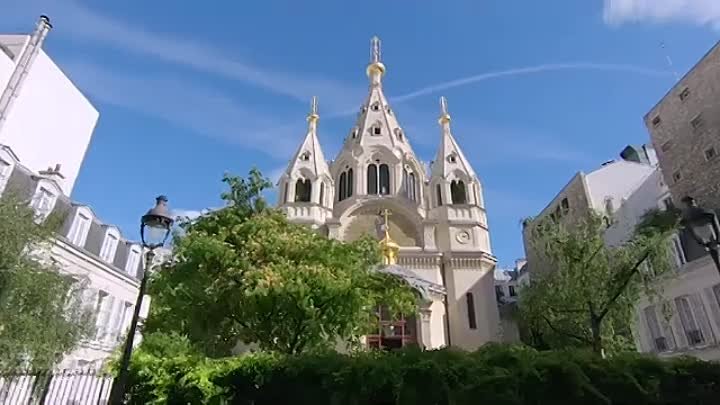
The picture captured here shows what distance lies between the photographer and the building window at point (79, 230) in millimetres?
17250

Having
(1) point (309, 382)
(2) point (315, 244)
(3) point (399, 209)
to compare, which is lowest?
(1) point (309, 382)

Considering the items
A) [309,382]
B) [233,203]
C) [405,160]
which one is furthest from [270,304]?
[405,160]

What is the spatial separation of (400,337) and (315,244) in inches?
444

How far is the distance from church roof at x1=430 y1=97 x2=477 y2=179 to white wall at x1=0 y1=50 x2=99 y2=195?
23.4 metres

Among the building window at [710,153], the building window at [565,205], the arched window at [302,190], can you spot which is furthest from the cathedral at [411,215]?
the building window at [710,153]

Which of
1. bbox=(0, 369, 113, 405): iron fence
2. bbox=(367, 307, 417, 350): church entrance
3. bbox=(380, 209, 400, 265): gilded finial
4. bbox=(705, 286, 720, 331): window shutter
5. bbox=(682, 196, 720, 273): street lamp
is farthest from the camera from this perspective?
bbox=(380, 209, 400, 265): gilded finial

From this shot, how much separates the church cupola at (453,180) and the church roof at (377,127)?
10.8 feet

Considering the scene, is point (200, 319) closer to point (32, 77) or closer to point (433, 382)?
point (433, 382)

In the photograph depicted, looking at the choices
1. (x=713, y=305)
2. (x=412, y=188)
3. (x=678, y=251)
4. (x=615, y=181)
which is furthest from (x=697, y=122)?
(x=412, y=188)

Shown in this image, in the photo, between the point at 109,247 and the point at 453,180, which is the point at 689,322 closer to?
the point at 453,180

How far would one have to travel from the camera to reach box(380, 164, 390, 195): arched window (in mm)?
31909

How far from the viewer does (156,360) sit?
870 centimetres

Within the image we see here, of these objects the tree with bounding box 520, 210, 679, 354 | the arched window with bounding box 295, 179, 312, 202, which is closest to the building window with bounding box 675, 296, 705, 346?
the tree with bounding box 520, 210, 679, 354

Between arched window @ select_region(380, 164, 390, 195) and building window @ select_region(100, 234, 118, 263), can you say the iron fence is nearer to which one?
building window @ select_region(100, 234, 118, 263)
